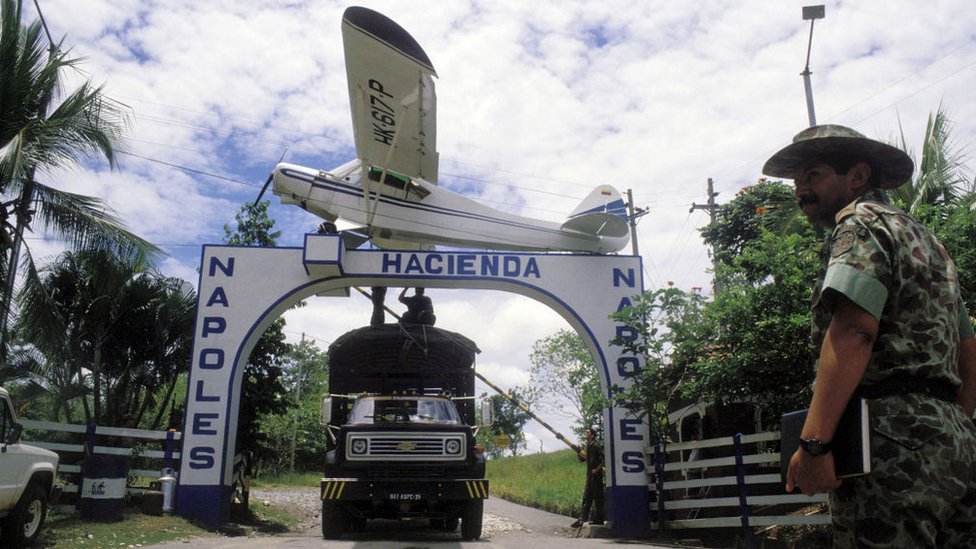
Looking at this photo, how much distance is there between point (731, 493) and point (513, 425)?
56.3 m

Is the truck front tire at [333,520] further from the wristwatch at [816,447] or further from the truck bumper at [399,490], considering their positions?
the wristwatch at [816,447]

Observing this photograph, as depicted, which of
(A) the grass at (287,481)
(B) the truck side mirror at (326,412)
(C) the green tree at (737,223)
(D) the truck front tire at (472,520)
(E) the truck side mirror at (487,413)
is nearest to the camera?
(D) the truck front tire at (472,520)

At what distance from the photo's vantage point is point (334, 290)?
13.2m

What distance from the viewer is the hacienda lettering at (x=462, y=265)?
12453 mm

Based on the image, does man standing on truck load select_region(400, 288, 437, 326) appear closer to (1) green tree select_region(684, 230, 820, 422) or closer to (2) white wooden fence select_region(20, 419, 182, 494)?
(2) white wooden fence select_region(20, 419, 182, 494)

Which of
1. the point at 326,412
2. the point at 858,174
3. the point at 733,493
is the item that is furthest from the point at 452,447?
the point at 858,174

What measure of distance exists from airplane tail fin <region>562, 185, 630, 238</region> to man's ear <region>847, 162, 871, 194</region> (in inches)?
404

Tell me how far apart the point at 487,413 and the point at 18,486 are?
5554 millimetres

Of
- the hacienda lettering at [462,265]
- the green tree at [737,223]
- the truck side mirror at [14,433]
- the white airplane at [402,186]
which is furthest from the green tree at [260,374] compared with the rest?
the green tree at [737,223]

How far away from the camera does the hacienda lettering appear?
12.5 metres

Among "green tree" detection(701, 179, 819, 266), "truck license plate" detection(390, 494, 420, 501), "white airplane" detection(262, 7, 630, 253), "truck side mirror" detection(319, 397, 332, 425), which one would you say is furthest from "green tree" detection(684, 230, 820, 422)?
"green tree" detection(701, 179, 819, 266)

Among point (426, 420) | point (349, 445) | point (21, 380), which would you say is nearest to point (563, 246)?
point (426, 420)

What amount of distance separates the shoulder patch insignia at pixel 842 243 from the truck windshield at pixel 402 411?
780 cm

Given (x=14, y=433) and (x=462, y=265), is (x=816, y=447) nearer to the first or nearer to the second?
(x=14, y=433)
